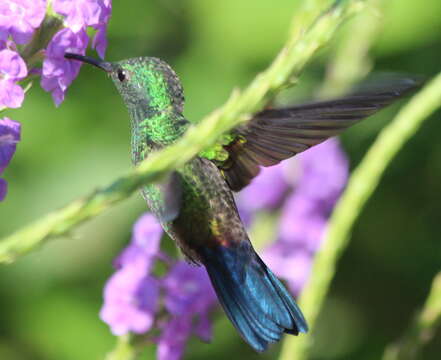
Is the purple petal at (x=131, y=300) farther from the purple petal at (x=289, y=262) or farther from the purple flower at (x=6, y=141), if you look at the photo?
the purple petal at (x=289, y=262)

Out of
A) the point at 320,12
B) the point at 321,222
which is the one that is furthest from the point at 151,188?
the point at 321,222

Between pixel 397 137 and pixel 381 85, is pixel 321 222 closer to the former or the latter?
pixel 397 137

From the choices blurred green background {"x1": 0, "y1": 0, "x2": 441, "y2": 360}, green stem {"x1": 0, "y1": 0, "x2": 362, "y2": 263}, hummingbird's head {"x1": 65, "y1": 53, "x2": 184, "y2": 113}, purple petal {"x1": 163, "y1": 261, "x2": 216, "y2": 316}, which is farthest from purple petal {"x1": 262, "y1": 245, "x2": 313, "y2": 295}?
green stem {"x1": 0, "y1": 0, "x2": 362, "y2": 263}

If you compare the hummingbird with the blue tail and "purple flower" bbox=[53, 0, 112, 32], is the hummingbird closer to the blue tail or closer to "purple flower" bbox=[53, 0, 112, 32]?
the blue tail

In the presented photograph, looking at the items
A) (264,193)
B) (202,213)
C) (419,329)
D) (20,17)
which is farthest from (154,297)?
(264,193)

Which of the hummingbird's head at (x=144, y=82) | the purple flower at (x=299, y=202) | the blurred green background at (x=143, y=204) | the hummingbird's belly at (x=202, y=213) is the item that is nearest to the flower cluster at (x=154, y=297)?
the hummingbird's belly at (x=202, y=213)
